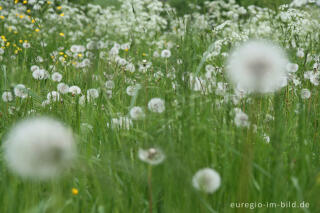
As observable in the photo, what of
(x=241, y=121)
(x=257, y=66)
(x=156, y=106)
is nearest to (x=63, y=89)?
(x=156, y=106)

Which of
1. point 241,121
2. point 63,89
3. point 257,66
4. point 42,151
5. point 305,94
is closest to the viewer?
point 42,151

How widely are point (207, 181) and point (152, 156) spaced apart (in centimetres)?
20

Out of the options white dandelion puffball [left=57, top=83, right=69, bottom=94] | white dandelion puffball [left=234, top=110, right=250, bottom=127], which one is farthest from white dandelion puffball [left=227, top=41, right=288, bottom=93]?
white dandelion puffball [left=57, top=83, right=69, bottom=94]

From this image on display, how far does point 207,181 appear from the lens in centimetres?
112

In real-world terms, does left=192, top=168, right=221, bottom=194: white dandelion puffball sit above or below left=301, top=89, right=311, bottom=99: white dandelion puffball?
below

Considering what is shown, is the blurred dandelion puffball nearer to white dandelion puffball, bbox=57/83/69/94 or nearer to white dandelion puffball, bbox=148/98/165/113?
white dandelion puffball, bbox=148/98/165/113

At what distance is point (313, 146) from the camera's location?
185cm

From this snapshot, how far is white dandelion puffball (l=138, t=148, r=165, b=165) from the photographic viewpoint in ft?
3.57

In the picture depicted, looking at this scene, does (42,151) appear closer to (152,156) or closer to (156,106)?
(152,156)

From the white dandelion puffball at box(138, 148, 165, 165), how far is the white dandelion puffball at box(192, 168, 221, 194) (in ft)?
0.45

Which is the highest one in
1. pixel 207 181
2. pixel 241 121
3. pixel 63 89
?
pixel 63 89

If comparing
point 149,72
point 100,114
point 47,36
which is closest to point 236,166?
point 100,114

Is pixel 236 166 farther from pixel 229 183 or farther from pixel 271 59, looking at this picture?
pixel 271 59

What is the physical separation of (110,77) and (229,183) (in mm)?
1664
